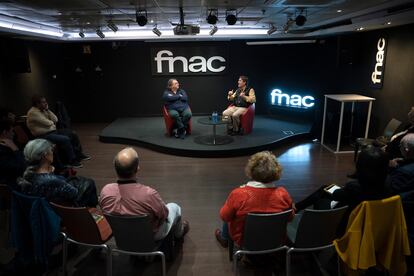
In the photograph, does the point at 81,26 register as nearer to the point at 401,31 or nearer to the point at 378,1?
the point at 378,1

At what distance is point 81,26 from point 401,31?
6153 millimetres

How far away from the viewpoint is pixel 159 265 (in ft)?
9.08

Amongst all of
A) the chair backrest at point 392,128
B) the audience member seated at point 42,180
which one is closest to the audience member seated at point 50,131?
the audience member seated at point 42,180

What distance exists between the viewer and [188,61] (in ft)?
28.3

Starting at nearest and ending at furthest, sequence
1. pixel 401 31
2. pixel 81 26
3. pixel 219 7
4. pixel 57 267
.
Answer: pixel 57 267, pixel 219 7, pixel 401 31, pixel 81 26

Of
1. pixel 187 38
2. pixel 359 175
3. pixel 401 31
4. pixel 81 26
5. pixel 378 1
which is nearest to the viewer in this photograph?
pixel 359 175

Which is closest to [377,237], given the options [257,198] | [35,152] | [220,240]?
[257,198]

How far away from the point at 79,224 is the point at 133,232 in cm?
43

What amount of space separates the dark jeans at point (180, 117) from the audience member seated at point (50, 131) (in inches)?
76.7

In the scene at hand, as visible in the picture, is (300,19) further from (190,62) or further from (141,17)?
(190,62)

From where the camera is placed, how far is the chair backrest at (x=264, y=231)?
211cm

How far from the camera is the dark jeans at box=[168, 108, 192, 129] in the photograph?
6.46 meters

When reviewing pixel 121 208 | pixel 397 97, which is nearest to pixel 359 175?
pixel 121 208

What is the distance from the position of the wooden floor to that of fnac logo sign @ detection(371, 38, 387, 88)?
62.8 inches
